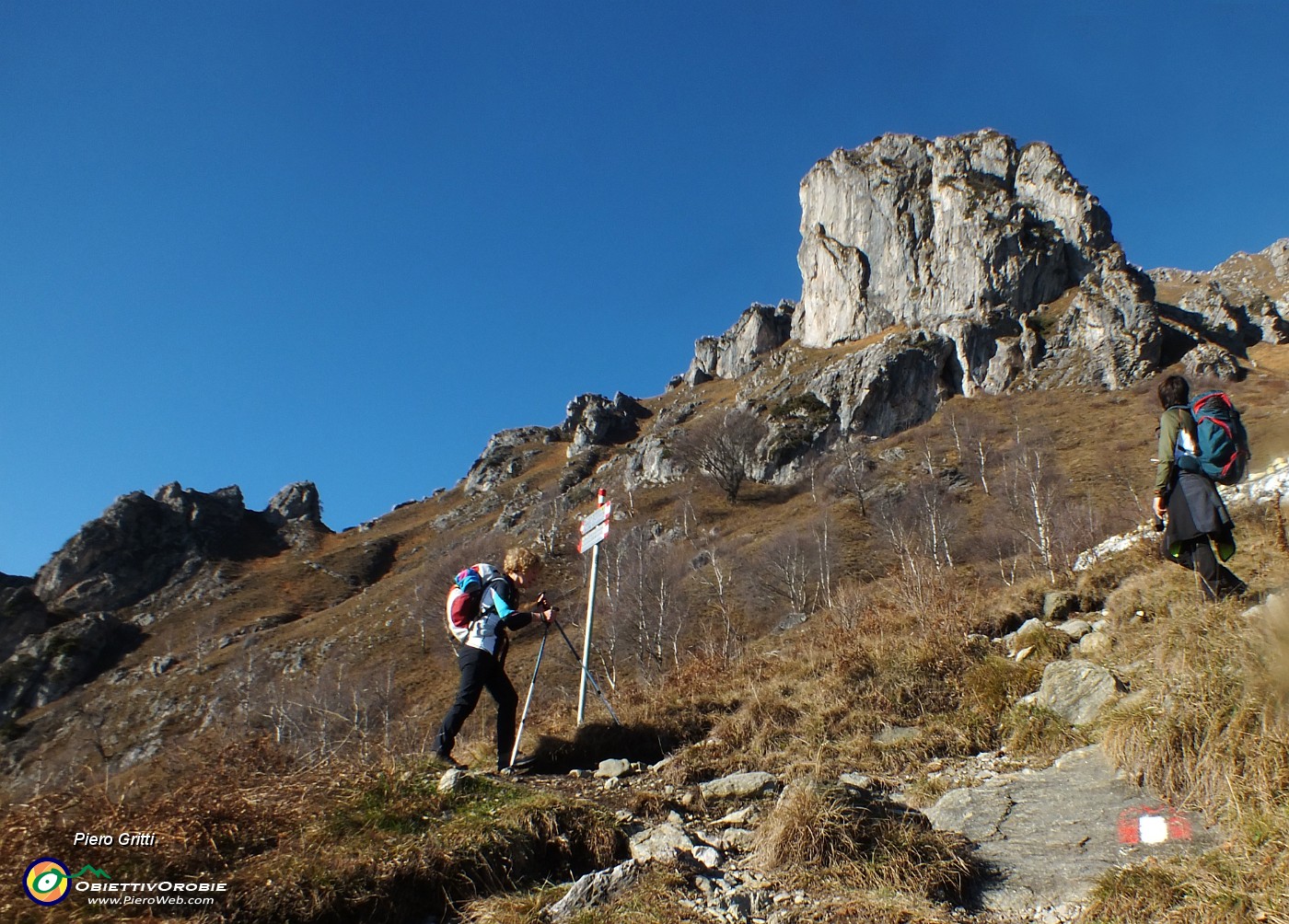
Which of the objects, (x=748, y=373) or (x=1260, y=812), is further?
(x=748, y=373)

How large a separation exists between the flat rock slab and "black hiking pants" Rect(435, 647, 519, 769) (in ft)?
11.1

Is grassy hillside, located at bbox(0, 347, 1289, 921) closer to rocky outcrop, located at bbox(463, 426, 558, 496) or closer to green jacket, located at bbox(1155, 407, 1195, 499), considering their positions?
green jacket, located at bbox(1155, 407, 1195, 499)

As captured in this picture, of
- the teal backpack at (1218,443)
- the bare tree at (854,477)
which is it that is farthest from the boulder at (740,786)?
the bare tree at (854,477)

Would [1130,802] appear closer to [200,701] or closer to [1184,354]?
[200,701]

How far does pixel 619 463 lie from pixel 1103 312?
185ft

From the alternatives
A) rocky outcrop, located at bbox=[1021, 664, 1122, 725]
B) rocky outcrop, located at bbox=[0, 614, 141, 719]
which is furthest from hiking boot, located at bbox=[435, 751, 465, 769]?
rocky outcrop, located at bbox=[0, 614, 141, 719]

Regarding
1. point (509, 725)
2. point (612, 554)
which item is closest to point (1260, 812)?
point (509, 725)

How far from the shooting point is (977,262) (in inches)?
3435

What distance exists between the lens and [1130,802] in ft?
12.7

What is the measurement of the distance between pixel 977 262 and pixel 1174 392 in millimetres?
92480

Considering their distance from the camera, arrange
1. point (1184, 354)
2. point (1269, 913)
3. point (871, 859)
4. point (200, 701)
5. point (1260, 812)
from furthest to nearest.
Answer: point (1184, 354) → point (200, 701) → point (871, 859) → point (1260, 812) → point (1269, 913)

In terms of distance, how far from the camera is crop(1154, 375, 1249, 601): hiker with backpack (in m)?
5.36

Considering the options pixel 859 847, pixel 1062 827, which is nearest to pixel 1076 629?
pixel 1062 827

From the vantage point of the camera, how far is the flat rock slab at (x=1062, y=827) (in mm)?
3373
